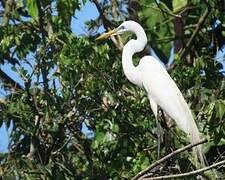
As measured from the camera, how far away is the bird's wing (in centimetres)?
398

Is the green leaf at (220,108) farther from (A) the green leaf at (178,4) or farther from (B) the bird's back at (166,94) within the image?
(A) the green leaf at (178,4)

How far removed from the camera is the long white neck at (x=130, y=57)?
4238 mm

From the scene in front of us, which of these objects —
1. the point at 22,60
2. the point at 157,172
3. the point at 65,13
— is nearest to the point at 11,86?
the point at 22,60

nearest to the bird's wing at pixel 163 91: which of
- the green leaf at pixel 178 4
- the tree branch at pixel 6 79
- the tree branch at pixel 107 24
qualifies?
the tree branch at pixel 107 24

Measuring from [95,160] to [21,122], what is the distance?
0.50 metres

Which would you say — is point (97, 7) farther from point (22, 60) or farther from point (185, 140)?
point (185, 140)

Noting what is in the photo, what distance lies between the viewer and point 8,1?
201 inches

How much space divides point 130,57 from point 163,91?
0.84 ft

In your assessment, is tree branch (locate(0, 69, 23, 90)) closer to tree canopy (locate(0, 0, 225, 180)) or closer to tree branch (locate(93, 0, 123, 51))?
tree canopy (locate(0, 0, 225, 180))

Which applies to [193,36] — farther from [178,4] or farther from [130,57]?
[130,57]

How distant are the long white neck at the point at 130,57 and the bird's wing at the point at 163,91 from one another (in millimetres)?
38

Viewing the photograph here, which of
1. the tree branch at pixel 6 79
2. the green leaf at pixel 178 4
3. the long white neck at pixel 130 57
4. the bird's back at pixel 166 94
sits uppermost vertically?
the green leaf at pixel 178 4

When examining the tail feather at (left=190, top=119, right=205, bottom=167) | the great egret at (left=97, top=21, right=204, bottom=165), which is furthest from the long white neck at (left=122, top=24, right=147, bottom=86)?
the tail feather at (left=190, top=119, right=205, bottom=167)

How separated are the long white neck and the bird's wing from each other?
38mm
